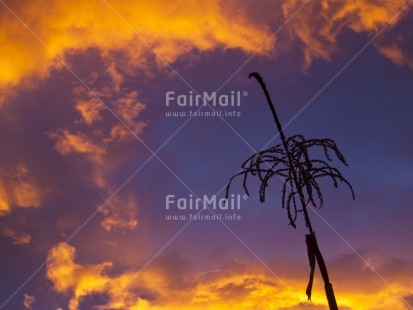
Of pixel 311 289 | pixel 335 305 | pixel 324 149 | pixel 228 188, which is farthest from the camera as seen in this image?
pixel 324 149

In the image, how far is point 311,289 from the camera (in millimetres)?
3004

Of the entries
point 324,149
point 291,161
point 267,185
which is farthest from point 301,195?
point 324,149

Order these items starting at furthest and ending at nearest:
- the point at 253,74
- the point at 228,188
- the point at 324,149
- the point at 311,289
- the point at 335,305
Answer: the point at 324,149
the point at 228,188
the point at 253,74
the point at 311,289
the point at 335,305

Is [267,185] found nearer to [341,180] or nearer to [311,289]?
[341,180]

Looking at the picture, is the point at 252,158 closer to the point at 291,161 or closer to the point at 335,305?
the point at 291,161

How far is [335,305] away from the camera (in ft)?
8.78

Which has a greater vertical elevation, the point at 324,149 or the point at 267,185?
the point at 324,149

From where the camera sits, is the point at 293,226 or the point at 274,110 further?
the point at 293,226

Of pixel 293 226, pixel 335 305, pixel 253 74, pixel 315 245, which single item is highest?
pixel 253 74

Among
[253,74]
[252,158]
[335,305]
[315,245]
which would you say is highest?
[253,74]

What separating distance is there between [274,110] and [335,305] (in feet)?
4.62

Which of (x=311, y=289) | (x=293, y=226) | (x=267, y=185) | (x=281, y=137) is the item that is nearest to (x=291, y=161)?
(x=281, y=137)

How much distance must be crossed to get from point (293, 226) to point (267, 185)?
42 cm

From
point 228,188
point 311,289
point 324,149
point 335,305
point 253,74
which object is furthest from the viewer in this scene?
point 324,149
